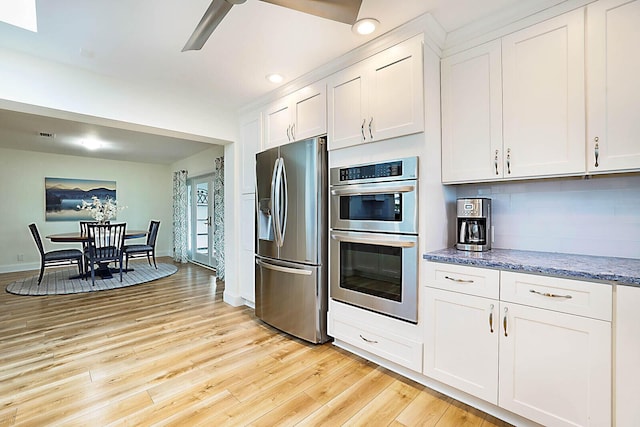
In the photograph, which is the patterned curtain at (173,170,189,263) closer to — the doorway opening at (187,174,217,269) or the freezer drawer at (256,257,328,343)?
the doorway opening at (187,174,217,269)

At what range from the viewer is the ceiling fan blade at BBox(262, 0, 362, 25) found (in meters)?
1.42

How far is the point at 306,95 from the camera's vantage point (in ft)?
8.94

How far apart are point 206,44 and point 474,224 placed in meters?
2.37

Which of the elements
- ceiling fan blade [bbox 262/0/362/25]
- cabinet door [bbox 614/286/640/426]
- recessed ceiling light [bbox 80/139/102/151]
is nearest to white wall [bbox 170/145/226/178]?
recessed ceiling light [bbox 80/139/102/151]

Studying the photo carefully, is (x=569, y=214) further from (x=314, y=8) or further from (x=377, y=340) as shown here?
(x=314, y=8)

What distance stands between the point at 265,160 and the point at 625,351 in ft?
9.26

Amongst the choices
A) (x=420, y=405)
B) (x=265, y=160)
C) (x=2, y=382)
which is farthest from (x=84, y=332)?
(x=420, y=405)

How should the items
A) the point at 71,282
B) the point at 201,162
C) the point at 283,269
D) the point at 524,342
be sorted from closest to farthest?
1. the point at 524,342
2. the point at 283,269
3. the point at 71,282
4. the point at 201,162

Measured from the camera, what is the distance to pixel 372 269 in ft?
7.27

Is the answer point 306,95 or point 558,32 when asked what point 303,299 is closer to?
point 306,95

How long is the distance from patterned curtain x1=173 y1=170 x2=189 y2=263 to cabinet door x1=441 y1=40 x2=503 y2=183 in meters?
6.39

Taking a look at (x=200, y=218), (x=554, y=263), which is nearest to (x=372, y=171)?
(x=554, y=263)

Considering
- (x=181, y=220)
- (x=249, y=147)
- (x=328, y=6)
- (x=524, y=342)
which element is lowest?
(x=524, y=342)

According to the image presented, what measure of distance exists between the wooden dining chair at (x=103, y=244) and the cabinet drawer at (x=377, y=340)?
436 cm
